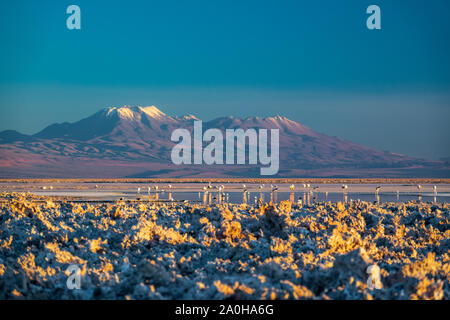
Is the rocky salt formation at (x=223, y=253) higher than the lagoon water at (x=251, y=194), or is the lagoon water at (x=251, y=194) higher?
the rocky salt formation at (x=223, y=253)

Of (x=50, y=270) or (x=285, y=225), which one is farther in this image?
(x=285, y=225)

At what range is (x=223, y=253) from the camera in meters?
11.7

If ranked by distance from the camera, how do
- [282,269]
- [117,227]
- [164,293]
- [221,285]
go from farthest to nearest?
[117,227], [282,269], [164,293], [221,285]

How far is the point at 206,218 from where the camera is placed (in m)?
14.9

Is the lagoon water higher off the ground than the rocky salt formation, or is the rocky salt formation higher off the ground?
the rocky salt formation

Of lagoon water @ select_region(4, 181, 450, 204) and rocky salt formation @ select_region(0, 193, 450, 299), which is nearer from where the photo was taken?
rocky salt formation @ select_region(0, 193, 450, 299)

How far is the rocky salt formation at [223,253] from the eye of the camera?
8680 millimetres

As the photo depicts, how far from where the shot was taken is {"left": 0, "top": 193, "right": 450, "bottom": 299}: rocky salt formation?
28.5 feet

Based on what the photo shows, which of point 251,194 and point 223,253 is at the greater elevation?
point 223,253

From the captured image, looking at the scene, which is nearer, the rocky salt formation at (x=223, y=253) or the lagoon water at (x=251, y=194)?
the rocky salt formation at (x=223, y=253)

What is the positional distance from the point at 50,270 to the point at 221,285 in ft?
12.1

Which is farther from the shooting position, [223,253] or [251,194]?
[251,194]
